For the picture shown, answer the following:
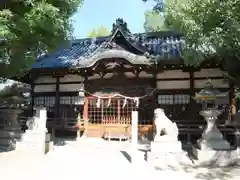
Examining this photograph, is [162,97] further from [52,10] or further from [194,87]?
[52,10]

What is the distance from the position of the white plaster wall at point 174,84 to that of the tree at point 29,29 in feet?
18.9

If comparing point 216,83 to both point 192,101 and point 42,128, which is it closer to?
point 192,101

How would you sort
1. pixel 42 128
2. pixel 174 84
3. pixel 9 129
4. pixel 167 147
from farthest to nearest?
pixel 174 84, pixel 9 129, pixel 42 128, pixel 167 147

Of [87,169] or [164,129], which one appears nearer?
[87,169]

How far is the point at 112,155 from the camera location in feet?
34.5

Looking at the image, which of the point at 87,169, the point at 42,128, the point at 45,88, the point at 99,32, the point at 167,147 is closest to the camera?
the point at 87,169

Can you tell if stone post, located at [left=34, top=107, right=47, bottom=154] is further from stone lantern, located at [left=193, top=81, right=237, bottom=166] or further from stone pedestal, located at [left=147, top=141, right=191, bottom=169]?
stone lantern, located at [left=193, top=81, right=237, bottom=166]

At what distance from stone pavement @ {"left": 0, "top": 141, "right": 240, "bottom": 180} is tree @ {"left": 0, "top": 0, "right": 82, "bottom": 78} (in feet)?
11.1

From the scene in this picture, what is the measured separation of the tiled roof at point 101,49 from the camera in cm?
1463

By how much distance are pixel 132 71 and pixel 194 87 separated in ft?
10.6

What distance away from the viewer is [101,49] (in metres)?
15.0

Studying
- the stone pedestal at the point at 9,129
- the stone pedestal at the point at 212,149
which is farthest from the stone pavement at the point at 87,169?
the stone pedestal at the point at 9,129

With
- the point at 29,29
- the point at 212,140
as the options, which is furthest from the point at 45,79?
the point at 212,140

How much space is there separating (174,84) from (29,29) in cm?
799
